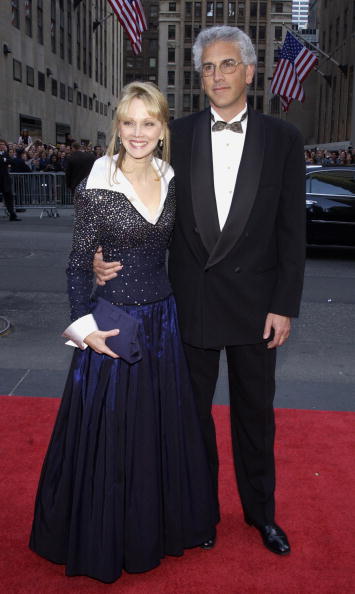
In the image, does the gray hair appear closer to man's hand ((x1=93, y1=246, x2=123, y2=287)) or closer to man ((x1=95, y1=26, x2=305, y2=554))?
man ((x1=95, y1=26, x2=305, y2=554))

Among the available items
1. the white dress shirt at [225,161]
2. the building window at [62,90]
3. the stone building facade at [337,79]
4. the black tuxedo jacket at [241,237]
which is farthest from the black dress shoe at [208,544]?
the building window at [62,90]

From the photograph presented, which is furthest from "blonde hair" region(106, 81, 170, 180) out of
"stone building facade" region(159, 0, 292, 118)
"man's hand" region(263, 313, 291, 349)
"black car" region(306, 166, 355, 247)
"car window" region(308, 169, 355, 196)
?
"stone building facade" region(159, 0, 292, 118)

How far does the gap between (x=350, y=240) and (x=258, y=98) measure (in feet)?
303

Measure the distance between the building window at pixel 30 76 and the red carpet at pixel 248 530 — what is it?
116 ft

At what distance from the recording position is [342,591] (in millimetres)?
2670

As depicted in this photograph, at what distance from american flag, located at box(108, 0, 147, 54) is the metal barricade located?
4.68 meters

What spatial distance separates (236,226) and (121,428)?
947 millimetres

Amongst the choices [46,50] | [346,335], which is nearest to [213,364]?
[346,335]

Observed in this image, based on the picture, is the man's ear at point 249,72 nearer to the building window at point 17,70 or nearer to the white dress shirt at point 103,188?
the white dress shirt at point 103,188

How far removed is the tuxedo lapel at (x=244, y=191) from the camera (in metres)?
2.60

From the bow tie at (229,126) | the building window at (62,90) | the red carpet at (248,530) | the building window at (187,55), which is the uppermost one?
the building window at (187,55)

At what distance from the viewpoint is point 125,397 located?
8.38 feet

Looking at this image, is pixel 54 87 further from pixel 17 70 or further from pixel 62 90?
pixel 17 70

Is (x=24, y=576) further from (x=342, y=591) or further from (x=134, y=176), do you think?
(x=134, y=176)
